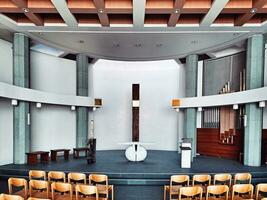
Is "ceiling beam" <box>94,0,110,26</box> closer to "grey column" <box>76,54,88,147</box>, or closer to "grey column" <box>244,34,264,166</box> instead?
"grey column" <box>76,54,88,147</box>

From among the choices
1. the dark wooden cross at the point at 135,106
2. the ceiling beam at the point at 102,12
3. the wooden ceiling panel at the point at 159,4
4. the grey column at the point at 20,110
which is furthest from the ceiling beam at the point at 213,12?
the grey column at the point at 20,110

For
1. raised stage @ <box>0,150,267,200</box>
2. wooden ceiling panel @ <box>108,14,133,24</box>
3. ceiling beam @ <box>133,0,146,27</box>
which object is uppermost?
wooden ceiling panel @ <box>108,14,133,24</box>

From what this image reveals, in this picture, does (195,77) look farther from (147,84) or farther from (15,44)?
(15,44)

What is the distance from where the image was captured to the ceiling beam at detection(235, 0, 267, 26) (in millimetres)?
5534

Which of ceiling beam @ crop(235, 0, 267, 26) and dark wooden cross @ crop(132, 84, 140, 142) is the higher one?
ceiling beam @ crop(235, 0, 267, 26)

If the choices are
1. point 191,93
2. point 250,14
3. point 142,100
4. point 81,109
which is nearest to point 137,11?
point 250,14

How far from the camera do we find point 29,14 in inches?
242

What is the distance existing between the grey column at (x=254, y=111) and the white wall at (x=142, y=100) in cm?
455

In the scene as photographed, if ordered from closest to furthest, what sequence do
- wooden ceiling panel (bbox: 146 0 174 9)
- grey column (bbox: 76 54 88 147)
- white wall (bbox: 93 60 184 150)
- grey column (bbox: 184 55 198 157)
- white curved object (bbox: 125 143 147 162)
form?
wooden ceiling panel (bbox: 146 0 174 9) → white curved object (bbox: 125 143 147 162) → grey column (bbox: 184 55 198 157) → grey column (bbox: 76 54 88 147) → white wall (bbox: 93 60 184 150)

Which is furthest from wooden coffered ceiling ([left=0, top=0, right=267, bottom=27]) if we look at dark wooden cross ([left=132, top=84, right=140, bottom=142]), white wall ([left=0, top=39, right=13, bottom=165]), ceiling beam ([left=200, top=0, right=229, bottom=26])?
dark wooden cross ([left=132, top=84, right=140, bottom=142])

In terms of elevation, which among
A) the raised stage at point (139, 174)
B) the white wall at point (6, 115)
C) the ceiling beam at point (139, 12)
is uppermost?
the ceiling beam at point (139, 12)

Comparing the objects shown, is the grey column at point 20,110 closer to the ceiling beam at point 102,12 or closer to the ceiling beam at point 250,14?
the ceiling beam at point 102,12

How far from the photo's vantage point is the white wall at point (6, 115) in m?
7.77

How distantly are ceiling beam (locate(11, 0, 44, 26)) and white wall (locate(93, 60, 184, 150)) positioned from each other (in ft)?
17.5
